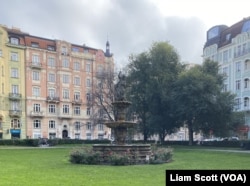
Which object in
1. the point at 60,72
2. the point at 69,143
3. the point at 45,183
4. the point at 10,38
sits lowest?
the point at 69,143

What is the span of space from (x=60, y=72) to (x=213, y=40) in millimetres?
32334

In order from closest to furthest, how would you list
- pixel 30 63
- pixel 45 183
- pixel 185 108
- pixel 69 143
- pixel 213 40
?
pixel 45 183 < pixel 185 108 < pixel 69 143 < pixel 30 63 < pixel 213 40

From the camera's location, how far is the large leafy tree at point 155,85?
48.2 metres

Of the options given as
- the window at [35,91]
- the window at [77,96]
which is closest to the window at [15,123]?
the window at [35,91]

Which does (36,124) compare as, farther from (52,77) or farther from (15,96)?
(52,77)

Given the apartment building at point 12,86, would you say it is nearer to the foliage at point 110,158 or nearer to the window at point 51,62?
the window at point 51,62

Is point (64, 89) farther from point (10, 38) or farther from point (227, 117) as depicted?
point (227, 117)

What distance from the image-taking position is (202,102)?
4344cm

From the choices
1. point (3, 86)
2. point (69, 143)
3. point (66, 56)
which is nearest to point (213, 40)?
point (66, 56)

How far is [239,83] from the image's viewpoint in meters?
63.7

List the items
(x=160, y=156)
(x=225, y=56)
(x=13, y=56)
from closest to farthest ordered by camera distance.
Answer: (x=160, y=156) < (x=13, y=56) < (x=225, y=56)

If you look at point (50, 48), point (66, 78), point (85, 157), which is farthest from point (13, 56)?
point (85, 157)

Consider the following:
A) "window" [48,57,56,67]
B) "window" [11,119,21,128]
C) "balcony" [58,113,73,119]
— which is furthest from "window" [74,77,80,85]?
"window" [11,119,21,128]

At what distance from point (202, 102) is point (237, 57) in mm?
24557
